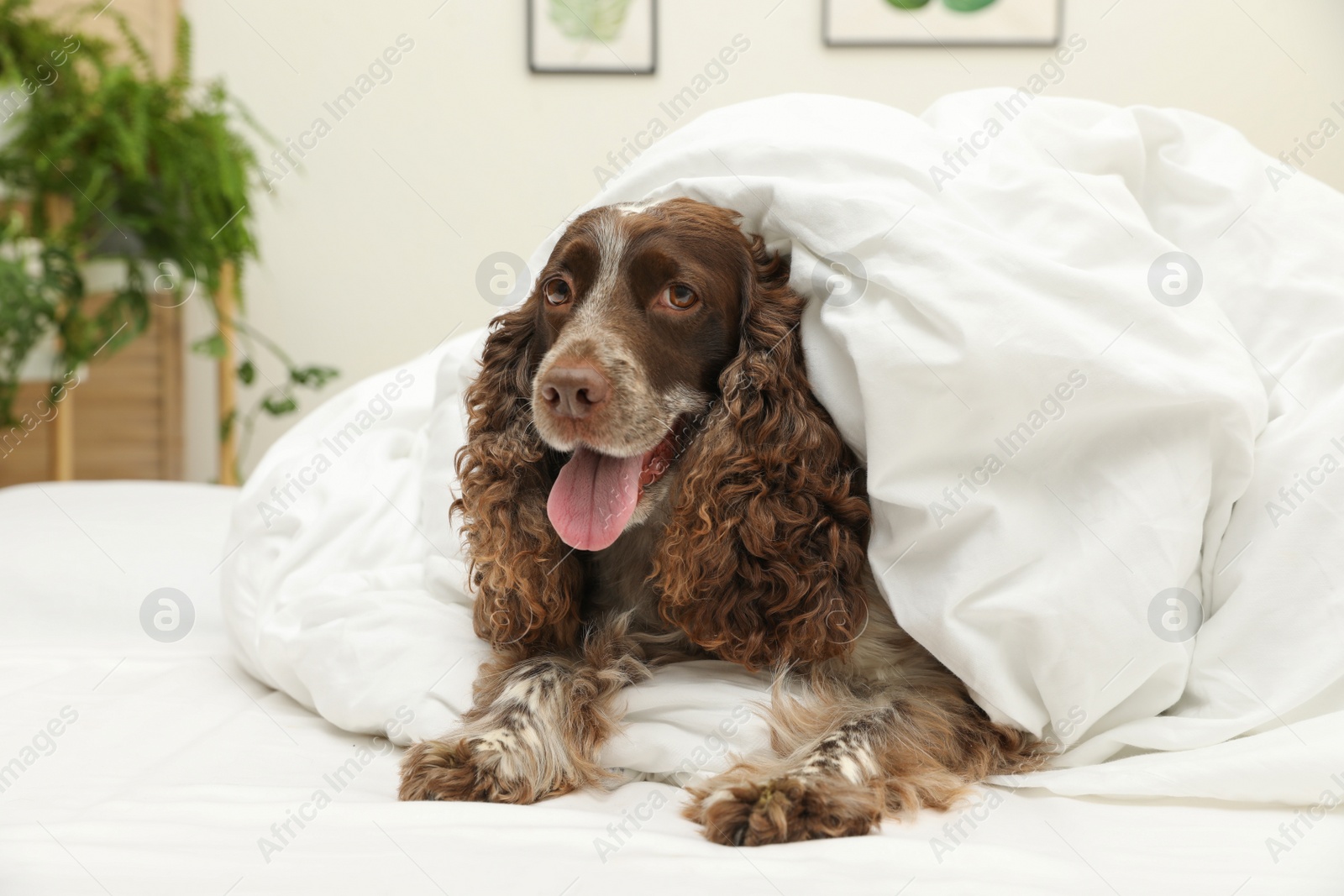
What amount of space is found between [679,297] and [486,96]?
10.5 feet

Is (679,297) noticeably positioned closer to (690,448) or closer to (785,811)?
(690,448)

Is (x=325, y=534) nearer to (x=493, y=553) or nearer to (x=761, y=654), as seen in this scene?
(x=493, y=553)

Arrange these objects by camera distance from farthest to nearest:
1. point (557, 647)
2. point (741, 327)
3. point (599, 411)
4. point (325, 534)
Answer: point (325, 534), point (557, 647), point (741, 327), point (599, 411)

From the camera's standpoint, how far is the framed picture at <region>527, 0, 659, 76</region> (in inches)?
176

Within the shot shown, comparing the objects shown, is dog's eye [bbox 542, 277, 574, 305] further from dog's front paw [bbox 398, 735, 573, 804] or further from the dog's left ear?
dog's front paw [bbox 398, 735, 573, 804]

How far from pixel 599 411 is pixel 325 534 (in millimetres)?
914

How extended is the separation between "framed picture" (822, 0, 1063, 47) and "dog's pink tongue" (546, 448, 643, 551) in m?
3.25

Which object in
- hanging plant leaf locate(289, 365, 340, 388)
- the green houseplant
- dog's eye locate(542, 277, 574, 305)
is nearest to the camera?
dog's eye locate(542, 277, 574, 305)

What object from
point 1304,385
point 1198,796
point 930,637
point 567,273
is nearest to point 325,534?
point 567,273

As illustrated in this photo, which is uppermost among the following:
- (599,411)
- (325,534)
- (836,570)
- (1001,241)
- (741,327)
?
(1001,241)

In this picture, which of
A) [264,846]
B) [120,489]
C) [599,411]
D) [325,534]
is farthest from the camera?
[120,489]

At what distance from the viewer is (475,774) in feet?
5.25

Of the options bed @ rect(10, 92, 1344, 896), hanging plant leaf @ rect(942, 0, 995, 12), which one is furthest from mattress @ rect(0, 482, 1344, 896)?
hanging plant leaf @ rect(942, 0, 995, 12)

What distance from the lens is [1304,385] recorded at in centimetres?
188
